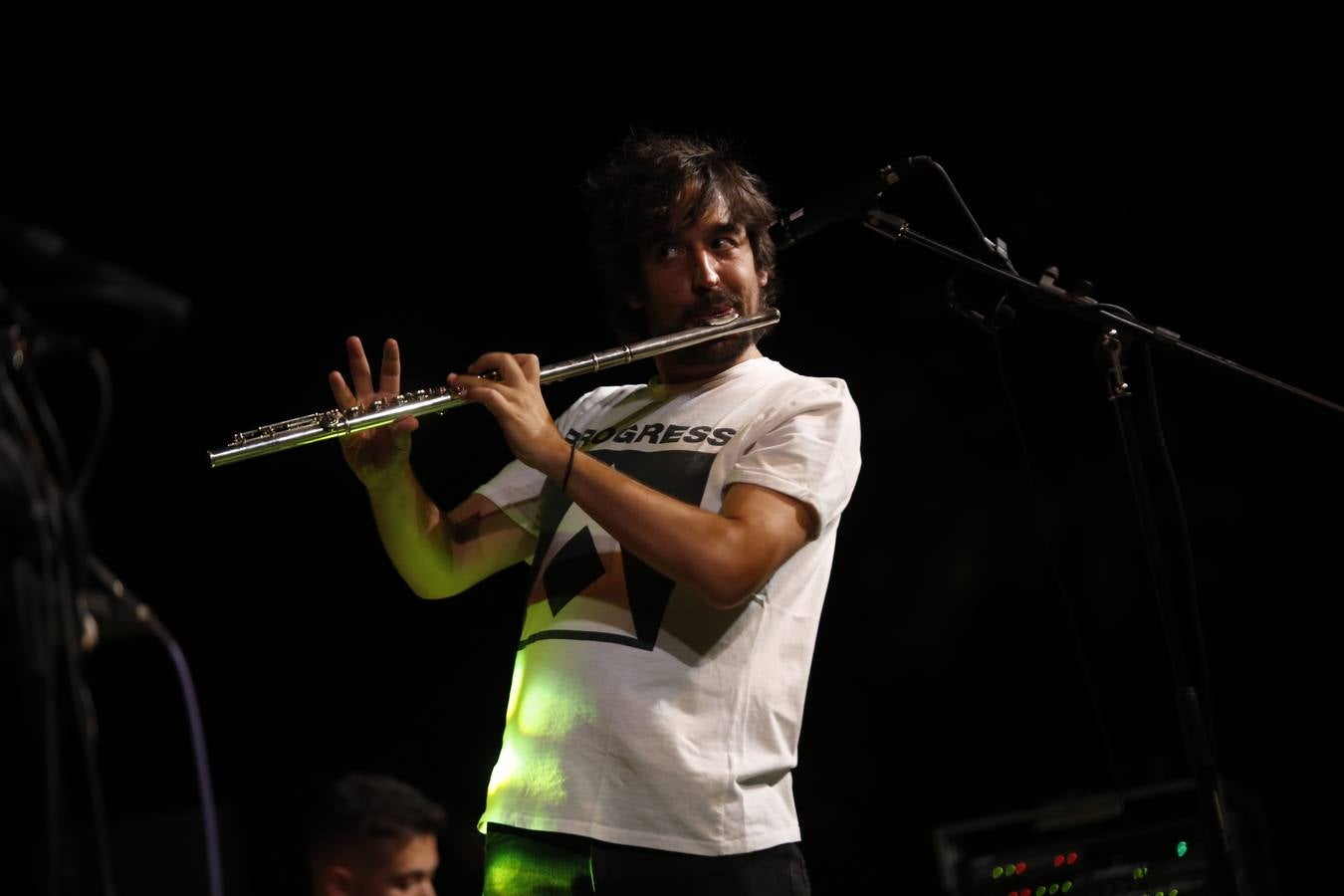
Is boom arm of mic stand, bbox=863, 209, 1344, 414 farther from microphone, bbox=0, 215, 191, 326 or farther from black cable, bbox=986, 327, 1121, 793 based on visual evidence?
microphone, bbox=0, 215, 191, 326

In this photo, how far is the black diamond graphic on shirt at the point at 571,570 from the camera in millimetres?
1866

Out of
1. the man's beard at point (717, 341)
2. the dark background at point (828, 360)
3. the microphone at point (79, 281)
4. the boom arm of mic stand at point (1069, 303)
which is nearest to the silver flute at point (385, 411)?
the man's beard at point (717, 341)

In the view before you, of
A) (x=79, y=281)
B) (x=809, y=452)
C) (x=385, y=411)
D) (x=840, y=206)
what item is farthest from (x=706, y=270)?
(x=79, y=281)

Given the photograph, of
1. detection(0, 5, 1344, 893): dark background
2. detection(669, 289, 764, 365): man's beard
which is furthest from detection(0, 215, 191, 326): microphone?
detection(0, 5, 1344, 893): dark background

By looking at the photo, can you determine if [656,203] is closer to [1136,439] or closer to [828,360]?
[1136,439]

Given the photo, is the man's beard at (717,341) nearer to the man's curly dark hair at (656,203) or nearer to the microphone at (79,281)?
the man's curly dark hair at (656,203)

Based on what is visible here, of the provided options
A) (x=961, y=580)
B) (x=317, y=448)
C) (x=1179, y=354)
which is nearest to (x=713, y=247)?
(x=1179, y=354)

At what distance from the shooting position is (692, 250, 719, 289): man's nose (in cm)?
213

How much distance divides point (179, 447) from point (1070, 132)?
2.35 metres

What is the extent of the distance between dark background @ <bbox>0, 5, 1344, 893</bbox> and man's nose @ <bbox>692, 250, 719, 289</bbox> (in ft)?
3.52

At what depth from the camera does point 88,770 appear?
1076 mm

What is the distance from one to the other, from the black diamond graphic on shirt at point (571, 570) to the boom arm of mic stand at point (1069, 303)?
65cm

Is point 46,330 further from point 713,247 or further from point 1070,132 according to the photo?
point 1070,132

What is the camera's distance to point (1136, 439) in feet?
5.91
